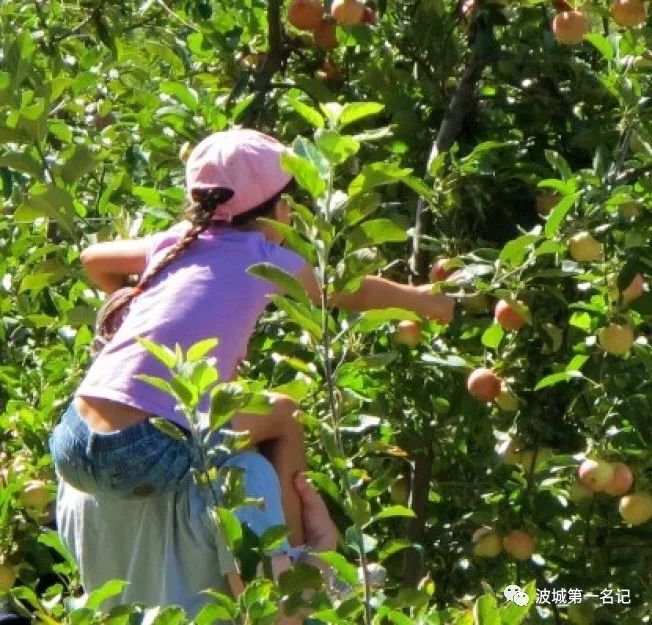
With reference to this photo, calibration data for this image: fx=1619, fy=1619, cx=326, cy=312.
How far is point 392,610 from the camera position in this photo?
6.08 feet

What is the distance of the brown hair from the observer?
261cm

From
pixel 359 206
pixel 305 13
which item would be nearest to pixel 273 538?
pixel 359 206

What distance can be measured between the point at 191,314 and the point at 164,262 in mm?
131

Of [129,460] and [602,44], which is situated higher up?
[602,44]

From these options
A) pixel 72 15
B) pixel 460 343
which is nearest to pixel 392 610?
pixel 460 343

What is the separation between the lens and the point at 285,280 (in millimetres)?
1883

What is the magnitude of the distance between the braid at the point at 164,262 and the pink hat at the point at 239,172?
13 millimetres

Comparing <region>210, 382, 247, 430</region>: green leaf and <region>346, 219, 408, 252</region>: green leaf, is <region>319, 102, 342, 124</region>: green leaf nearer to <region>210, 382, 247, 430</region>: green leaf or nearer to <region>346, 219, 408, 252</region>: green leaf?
<region>346, 219, 408, 252</region>: green leaf

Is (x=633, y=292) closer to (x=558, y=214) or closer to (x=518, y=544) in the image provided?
(x=558, y=214)

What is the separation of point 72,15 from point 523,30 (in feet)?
4.80

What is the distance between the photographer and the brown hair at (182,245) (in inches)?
103

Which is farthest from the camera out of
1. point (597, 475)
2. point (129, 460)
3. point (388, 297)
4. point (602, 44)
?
point (602, 44)

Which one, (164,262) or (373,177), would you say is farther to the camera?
(164,262)

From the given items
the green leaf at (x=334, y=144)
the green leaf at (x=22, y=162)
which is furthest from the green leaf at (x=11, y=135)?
the green leaf at (x=334, y=144)
